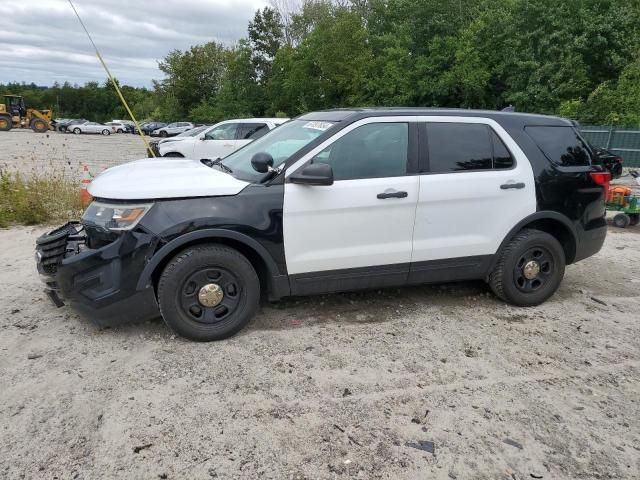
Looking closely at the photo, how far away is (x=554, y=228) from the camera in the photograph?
193 inches

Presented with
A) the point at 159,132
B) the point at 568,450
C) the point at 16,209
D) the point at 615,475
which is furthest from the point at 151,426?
the point at 159,132

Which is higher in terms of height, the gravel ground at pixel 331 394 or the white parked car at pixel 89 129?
the white parked car at pixel 89 129

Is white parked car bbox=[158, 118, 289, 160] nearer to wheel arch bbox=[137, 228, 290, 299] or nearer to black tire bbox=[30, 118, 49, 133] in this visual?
wheel arch bbox=[137, 228, 290, 299]

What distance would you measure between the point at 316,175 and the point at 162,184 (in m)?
1.14

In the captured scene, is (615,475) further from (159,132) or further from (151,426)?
(159,132)

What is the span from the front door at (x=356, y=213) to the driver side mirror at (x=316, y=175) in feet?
0.36

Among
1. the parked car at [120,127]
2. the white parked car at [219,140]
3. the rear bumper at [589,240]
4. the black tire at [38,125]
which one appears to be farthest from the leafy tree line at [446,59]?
the rear bumper at [589,240]

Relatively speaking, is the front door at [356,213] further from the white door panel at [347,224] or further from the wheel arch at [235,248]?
the wheel arch at [235,248]

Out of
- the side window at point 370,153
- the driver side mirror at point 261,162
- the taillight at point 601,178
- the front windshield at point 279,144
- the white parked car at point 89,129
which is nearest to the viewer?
the driver side mirror at point 261,162

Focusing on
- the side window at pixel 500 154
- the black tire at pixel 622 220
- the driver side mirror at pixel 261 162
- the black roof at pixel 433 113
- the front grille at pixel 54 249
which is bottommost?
the black tire at pixel 622 220

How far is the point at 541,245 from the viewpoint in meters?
4.72

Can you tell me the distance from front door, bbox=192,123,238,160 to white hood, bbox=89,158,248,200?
9918mm

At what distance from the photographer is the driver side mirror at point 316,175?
3.76m

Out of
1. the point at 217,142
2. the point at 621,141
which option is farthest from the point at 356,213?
the point at 621,141
